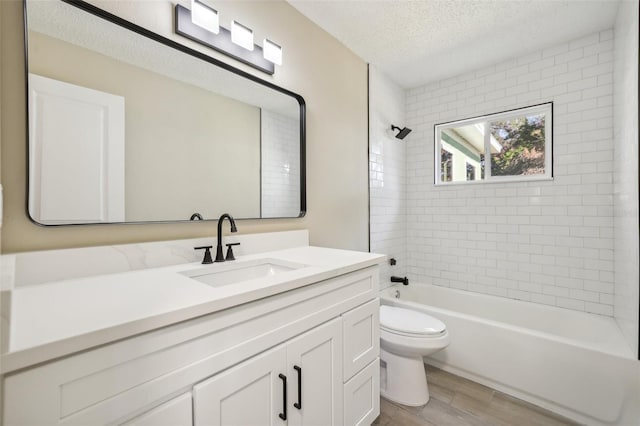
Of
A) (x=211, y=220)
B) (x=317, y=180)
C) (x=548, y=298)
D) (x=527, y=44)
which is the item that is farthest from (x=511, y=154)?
(x=211, y=220)

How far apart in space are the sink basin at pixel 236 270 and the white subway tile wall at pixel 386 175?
1.35 meters

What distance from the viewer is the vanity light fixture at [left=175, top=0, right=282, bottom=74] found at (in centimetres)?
131

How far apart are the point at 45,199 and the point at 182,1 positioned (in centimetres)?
105

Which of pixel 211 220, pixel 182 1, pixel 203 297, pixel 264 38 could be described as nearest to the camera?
pixel 203 297

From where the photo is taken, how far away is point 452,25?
2.04 m

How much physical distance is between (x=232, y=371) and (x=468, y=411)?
1705 mm

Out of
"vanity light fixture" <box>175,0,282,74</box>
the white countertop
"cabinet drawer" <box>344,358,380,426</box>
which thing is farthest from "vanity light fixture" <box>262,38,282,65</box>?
"cabinet drawer" <box>344,358,380,426</box>

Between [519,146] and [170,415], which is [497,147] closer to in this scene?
[519,146]

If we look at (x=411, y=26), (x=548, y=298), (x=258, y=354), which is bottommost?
(x=548, y=298)

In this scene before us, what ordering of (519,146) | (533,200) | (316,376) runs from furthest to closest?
(519,146) < (533,200) < (316,376)

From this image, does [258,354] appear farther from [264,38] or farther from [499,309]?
[499,309]

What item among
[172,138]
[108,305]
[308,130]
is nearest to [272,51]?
[308,130]

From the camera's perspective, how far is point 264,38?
5.46 ft

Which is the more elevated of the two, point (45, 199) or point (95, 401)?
point (45, 199)
